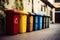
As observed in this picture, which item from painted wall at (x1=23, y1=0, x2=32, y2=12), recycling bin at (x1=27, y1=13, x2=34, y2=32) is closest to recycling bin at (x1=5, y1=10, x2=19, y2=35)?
recycling bin at (x1=27, y1=13, x2=34, y2=32)

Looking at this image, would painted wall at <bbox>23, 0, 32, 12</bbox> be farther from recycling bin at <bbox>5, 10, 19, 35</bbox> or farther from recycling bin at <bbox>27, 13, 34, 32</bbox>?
recycling bin at <bbox>5, 10, 19, 35</bbox>

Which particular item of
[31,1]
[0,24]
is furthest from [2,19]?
[31,1]

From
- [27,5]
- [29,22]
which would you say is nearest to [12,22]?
[29,22]

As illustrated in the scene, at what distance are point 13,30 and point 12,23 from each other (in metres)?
0.38

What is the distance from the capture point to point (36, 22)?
46.8 ft

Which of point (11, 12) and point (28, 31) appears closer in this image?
point (11, 12)

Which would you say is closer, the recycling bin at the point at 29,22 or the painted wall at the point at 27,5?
the recycling bin at the point at 29,22

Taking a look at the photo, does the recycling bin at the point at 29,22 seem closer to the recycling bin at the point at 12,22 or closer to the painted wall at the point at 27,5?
the recycling bin at the point at 12,22

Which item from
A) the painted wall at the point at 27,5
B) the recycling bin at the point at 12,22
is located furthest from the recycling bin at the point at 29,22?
the painted wall at the point at 27,5

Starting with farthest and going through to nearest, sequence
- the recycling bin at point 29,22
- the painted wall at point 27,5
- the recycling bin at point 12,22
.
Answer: the painted wall at point 27,5 → the recycling bin at point 29,22 → the recycling bin at point 12,22

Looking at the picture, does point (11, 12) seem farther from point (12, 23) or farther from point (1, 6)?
point (1, 6)

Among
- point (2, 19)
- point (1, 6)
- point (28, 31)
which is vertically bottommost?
point (28, 31)

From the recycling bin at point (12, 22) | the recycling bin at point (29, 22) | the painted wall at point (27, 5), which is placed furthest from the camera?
the painted wall at point (27, 5)

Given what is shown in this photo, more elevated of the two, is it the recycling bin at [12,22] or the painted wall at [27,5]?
the painted wall at [27,5]
